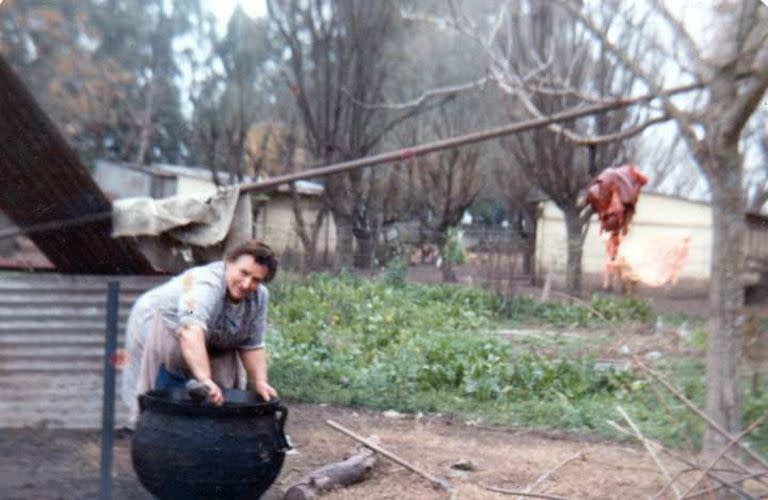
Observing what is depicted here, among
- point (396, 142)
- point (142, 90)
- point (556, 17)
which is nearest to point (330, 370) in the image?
point (556, 17)

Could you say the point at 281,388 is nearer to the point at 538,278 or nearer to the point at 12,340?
the point at 12,340

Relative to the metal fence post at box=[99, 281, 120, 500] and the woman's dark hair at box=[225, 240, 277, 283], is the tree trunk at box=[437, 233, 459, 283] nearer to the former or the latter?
the woman's dark hair at box=[225, 240, 277, 283]

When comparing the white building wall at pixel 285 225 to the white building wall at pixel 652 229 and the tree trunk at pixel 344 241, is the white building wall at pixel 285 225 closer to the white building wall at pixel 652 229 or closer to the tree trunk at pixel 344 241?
the tree trunk at pixel 344 241

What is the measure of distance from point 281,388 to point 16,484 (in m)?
3.58

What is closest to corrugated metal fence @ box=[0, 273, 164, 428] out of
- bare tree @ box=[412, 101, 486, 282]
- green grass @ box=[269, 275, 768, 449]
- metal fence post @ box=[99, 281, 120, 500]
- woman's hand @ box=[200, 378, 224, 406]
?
metal fence post @ box=[99, 281, 120, 500]

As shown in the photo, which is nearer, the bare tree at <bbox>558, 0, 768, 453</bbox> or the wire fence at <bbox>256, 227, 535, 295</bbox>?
the bare tree at <bbox>558, 0, 768, 453</bbox>

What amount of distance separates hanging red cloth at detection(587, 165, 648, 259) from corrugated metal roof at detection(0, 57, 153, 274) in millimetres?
2845

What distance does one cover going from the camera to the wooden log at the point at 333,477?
16.6ft

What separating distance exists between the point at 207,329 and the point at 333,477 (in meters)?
1.25

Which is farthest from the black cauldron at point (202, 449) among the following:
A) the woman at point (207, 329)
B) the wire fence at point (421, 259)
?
the wire fence at point (421, 259)

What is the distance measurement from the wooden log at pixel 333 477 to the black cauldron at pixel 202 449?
2.91 feet

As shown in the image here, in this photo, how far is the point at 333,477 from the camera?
A: 17.3 feet

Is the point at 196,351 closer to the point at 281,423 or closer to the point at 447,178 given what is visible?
the point at 281,423

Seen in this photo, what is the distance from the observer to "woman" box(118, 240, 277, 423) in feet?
14.4
